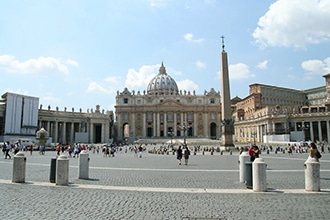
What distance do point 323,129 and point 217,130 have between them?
45.8 meters

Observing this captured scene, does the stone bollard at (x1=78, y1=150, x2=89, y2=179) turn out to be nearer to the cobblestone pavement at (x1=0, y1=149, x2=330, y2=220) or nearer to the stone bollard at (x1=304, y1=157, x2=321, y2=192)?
the cobblestone pavement at (x1=0, y1=149, x2=330, y2=220)

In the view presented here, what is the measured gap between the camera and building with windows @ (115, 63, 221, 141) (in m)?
99.0

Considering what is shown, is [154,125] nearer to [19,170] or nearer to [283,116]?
[283,116]

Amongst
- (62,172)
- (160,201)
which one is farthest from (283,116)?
(160,201)

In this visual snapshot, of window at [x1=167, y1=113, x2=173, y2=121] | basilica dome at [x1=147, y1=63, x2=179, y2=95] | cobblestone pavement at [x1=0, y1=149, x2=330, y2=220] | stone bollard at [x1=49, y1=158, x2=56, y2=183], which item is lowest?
cobblestone pavement at [x1=0, y1=149, x2=330, y2=220]

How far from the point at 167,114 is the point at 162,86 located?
73.7ft

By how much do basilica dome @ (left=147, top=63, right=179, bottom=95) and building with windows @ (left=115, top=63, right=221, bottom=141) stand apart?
46.6ft

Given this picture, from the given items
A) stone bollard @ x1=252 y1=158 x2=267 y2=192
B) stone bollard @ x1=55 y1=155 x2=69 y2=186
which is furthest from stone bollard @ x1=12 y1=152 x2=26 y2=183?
stone bollard @ x1=252 y1=158 x2=267 y2=192

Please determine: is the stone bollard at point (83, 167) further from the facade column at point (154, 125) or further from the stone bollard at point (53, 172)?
the facade column at point (154, 125)

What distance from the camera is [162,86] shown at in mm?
118500

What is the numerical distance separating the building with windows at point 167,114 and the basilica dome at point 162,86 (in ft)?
46.6

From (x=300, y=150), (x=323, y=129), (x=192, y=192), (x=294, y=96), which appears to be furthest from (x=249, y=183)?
(x=294, y=96)

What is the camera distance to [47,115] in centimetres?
6600

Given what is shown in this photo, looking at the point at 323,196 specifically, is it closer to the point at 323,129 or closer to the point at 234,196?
the point at 234,196
